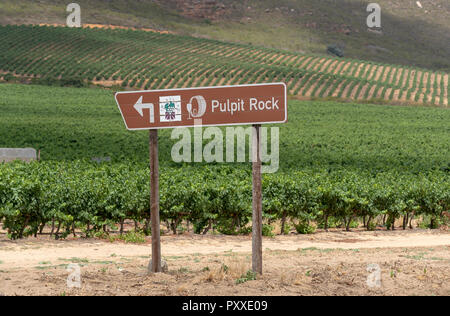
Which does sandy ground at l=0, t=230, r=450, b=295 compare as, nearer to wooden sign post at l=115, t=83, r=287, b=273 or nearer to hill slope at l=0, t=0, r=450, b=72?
wooden sign post at l=115, t=83, r=287, b=273

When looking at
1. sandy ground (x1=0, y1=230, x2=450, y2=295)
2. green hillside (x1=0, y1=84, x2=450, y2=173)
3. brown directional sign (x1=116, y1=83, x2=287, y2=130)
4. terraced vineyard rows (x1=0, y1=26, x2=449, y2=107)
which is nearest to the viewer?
sandy ground (x1=0, y1=230, x2=450, y2=295)

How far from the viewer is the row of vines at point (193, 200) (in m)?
13.6

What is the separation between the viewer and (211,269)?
8844 millimetres

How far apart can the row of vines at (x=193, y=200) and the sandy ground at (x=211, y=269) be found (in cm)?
69

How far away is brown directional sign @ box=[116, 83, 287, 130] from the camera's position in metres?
7.86

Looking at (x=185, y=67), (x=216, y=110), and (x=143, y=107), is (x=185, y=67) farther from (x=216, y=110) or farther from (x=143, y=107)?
(x=216, y=110)

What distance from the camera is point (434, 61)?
4710 inches

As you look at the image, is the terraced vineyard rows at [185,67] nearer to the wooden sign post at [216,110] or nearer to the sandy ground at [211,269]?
the sandy ground at [211,269]

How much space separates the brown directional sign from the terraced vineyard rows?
48.5 meters

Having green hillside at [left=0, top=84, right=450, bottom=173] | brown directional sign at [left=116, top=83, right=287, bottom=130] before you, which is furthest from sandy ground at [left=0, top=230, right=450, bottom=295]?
green hillside at [left=0, top=84, right=450, bottom=173]

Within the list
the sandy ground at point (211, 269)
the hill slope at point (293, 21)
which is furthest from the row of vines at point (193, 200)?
the hill slope at point (293, 21)

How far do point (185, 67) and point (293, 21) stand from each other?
241 feet

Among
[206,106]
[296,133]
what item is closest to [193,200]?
[206,106]
